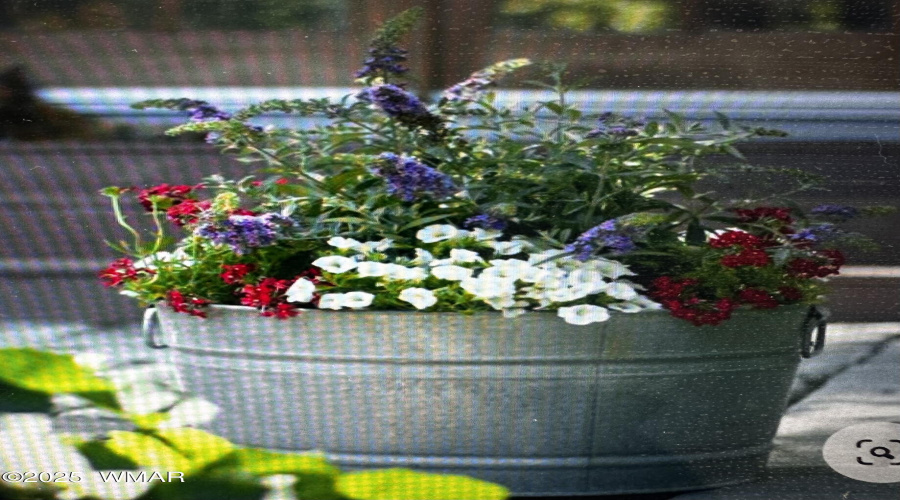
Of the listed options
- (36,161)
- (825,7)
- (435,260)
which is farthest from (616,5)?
(36,161)

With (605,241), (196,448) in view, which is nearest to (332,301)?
(605,241)

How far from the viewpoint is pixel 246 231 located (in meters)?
1.31

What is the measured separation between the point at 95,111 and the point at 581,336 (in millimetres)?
725

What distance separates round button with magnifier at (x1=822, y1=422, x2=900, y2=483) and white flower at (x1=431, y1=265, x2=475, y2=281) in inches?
23.5

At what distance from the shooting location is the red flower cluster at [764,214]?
125cm

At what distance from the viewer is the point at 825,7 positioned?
1.18 meters

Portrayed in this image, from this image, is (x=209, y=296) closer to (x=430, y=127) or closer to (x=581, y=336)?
(x=430, y=127)

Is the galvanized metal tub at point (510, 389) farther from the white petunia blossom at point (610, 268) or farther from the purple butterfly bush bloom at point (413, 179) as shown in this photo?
the purple butterfly bush bloom at point (413, 179)

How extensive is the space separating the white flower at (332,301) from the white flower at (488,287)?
0.55ft

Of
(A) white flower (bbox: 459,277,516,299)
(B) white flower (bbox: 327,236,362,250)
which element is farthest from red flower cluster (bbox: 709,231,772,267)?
(B) white flower (bbox: 327,236,362,250)

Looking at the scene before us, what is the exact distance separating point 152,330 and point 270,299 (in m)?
0.20

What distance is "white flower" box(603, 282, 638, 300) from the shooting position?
124cm

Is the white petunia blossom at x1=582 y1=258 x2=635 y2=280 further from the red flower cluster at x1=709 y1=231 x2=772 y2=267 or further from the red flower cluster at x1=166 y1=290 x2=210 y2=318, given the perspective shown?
the red flower cluster at x1=166 y1=290 x2=210 y2=318

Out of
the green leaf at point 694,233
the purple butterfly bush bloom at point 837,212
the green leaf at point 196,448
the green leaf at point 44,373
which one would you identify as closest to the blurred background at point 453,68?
the purple butterfly bush bloom at point 837,212
